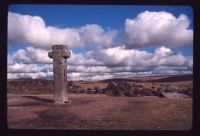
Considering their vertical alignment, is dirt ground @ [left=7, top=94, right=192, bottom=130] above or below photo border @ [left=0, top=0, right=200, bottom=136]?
below

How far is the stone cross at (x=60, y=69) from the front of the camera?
1072cm

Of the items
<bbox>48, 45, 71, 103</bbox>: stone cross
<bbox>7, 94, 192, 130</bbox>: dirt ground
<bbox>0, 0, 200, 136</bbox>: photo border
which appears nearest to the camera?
<bbox>0, 0, 200, 136</bbox>: photo border

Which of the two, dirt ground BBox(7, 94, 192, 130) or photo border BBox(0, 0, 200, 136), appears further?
dirt ground BBox(7, 94, 192, 130)

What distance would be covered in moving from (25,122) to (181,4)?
571 cm

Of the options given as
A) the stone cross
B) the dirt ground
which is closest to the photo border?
the dirt ground

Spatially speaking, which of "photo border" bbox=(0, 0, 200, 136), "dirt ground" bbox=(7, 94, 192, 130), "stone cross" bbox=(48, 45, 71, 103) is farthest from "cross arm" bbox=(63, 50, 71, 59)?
"photo border" bbox=(0, 0, 200, 136)

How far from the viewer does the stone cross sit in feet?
35.2

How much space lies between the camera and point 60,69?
10844mm

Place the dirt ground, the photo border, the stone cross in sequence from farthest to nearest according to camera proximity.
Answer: the stone cross, the dirt ground, the photo border

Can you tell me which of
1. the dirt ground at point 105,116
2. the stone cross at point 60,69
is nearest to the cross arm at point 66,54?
the stone cross at point 60,69

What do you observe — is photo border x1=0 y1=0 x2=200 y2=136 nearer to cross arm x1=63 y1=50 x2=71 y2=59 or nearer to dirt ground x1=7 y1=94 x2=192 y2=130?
dirt ground x1=7 y1=94 x2=192 y2=130
